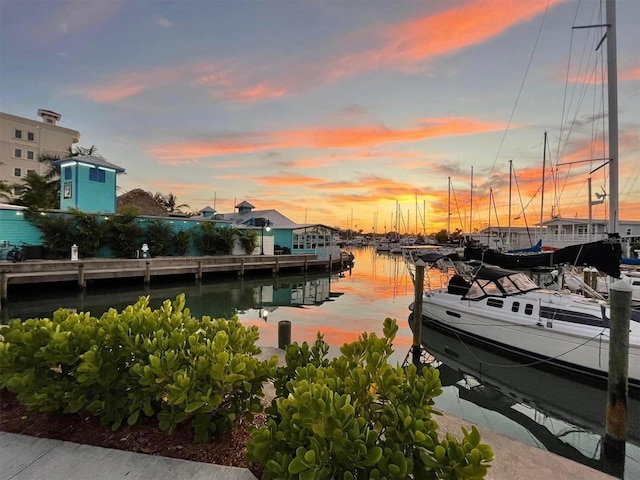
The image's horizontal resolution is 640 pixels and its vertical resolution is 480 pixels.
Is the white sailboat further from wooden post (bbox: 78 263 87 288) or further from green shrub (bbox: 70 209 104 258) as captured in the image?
green shrub (bbox: 70 209 104 258)

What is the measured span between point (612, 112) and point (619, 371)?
719 centimetres

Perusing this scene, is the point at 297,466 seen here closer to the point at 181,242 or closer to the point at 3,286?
the point at 3,286

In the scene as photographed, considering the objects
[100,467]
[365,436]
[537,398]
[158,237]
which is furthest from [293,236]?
[365,436]

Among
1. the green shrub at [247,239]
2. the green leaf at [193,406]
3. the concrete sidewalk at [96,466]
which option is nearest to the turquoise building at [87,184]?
the green shrub at [247,239]

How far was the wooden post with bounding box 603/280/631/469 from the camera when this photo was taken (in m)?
4.63

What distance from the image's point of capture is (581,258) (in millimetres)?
8547

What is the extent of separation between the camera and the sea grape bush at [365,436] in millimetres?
1729

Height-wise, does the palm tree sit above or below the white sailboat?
above

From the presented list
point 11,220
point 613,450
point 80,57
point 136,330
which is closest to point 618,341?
point 613,450

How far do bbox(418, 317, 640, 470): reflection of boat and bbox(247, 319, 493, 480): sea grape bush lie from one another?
15.1ft

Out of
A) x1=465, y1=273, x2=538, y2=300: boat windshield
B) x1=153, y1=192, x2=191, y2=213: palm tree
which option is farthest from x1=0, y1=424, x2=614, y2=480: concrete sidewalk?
x1=153, y1=192, x2=191, y2=213: palm tree

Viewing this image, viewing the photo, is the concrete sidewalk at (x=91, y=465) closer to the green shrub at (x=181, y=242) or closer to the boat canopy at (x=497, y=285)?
the boat canopy at (x=497, y=285)

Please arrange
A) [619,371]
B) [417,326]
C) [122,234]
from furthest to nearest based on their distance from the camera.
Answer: [122,234], [417,326], [619,371]

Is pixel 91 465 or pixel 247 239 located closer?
pixel 91 465
